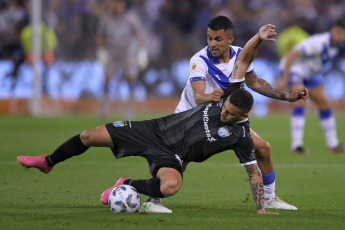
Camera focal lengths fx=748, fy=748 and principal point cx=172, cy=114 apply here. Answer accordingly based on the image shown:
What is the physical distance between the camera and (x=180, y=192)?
26.8ft

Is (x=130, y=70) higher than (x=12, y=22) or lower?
lower

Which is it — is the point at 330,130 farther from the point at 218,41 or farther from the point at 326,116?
the point at 218,41

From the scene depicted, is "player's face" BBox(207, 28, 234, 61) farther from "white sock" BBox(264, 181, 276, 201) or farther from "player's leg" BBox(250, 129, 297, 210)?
"white sock" BBox(264, 181, 276, 201)

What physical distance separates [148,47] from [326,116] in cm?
1044

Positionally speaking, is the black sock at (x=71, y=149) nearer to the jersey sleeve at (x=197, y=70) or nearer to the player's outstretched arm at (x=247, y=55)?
the jersey sleeve at (x=197, y=70)

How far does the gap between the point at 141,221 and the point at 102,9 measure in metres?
16.9

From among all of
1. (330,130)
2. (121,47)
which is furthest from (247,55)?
(121,47)

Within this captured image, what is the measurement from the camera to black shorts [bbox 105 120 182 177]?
22.0ft

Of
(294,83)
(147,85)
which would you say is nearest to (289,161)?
(294,83)

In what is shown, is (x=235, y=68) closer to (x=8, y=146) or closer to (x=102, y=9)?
(x=8, y=146)

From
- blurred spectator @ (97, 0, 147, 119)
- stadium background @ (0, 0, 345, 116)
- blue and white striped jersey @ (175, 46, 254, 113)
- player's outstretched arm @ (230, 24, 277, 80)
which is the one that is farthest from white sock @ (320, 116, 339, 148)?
stadium background @ (0, 0, 345, 116)

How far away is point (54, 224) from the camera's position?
579 cm

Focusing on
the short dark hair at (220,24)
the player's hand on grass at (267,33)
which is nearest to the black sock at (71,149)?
the short dark hair at (220,24)

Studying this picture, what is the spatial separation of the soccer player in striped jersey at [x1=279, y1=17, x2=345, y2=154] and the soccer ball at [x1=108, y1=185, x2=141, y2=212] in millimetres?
6082
